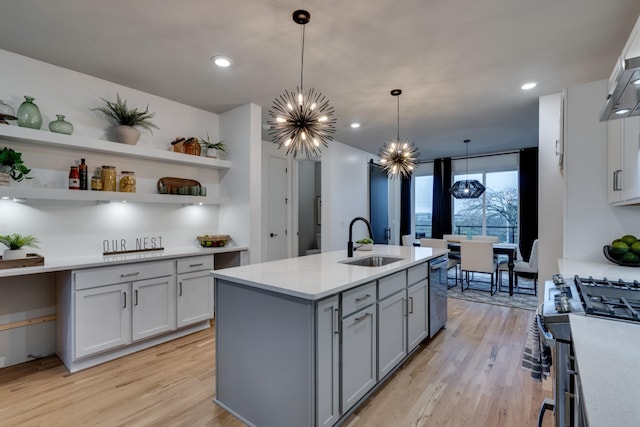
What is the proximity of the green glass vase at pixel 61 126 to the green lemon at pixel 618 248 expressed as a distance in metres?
4.52

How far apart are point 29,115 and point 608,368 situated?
382 cm

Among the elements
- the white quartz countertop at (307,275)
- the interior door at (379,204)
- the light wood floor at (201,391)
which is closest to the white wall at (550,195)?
the light wood floor at (201,391)

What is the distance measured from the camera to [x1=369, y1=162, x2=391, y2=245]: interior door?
6680 mm

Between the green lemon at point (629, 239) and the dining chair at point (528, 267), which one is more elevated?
the green lemon at point (629, 239)

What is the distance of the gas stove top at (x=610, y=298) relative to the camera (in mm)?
1106

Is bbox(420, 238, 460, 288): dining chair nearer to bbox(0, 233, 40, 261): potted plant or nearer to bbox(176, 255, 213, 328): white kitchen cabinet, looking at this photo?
bbox(176, 255, 213, 328): white kitchen cabinet

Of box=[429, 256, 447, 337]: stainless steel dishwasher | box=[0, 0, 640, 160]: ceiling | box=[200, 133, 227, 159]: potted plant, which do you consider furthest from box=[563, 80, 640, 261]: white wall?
box=[200, 133, 227, 159]: potted plant

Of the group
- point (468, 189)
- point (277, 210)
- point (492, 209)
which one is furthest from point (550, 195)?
point (492, 209)

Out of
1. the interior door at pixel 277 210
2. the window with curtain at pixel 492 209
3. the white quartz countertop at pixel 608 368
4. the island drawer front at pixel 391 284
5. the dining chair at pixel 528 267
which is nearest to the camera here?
the white quartz countertop at pixel 608 368

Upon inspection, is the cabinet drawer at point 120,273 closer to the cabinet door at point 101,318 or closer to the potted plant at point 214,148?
the cabinet door at point 101,318

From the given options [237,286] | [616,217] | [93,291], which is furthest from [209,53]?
[616,217]

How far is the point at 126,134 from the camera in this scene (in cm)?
314

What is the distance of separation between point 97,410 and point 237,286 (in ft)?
4.26

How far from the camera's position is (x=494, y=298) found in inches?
188
